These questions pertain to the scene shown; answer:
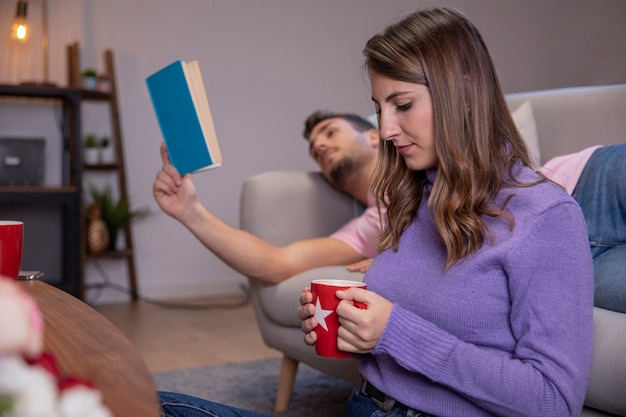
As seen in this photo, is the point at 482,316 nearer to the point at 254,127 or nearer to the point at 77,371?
the point at 77,371

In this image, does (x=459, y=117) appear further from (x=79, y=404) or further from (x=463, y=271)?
(x=79, y=404)

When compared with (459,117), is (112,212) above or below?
below

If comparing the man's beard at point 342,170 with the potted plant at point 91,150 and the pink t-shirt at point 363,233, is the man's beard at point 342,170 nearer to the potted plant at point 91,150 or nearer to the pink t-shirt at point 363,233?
the pink t-shirt at point 363,233

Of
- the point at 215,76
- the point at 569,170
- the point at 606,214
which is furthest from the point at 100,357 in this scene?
the point at 215,76

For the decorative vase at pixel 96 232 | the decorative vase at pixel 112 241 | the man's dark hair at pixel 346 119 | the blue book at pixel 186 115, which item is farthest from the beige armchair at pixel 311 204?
the decorative vase at pixel 112 241

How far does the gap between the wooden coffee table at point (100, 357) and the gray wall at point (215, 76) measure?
3.31m

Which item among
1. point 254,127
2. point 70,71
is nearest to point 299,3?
point 254,127

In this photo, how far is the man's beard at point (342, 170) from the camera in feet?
6.88

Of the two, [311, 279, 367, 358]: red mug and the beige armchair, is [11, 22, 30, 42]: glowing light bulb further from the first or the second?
[311, 279, 367, 358]: red mug

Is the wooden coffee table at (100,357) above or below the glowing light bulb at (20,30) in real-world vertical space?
below

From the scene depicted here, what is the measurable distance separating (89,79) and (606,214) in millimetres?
2900

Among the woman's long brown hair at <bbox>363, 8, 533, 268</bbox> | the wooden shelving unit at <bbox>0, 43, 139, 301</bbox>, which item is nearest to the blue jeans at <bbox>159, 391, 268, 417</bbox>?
the woman's long brown hair at <bbox>363, 8, 533, 268</bbox>

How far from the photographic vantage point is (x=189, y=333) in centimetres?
305

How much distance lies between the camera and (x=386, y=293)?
40.3 inches
